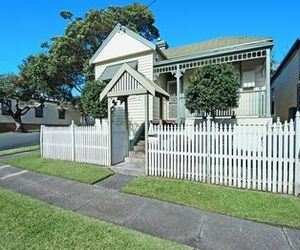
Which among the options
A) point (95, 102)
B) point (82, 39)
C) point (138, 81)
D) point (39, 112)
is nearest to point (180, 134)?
point (138, 81)

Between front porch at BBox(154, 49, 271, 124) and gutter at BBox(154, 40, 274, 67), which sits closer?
gutter at BBox(154, 40, 274, 67)

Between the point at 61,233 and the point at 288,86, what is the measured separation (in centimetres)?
1485

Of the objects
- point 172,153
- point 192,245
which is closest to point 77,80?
point 172,153

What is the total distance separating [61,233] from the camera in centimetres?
419

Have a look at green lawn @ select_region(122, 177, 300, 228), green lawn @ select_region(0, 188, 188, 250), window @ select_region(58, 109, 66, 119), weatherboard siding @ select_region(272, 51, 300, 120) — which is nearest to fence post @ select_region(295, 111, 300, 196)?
green lawn @ select_region(122, 177, 300, 228)

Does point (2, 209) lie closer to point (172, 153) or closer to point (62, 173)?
point (62, 173)

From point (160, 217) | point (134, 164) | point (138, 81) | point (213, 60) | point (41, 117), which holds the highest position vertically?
point (213, 60)

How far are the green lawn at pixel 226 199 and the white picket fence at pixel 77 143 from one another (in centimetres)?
256

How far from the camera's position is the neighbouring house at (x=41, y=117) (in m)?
30.0

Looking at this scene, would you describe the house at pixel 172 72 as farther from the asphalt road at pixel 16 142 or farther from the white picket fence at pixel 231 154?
the asphalt road at pixel 16 142

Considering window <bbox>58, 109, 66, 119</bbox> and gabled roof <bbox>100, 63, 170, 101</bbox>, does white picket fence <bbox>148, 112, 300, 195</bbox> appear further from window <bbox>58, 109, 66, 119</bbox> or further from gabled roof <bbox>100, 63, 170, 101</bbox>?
window <bbox>58, 109, 66, 119</bbox>

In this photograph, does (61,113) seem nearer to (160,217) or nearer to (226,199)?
(226,199)

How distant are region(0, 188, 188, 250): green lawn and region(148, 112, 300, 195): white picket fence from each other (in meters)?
3.26

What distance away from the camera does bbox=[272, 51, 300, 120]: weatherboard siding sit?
42.8 ft
